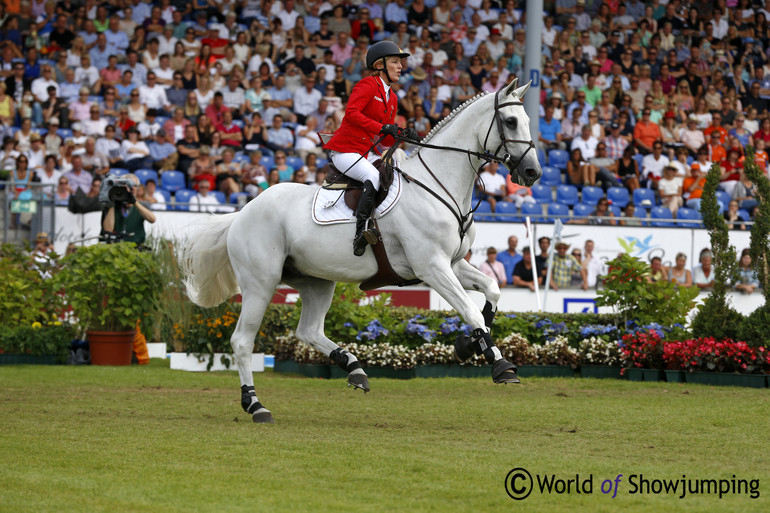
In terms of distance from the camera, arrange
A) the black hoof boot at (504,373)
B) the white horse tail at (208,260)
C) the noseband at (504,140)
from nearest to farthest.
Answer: the black hoof boot at (504,373) < the noseband at (504,140) < the white horse tail at (208,260)

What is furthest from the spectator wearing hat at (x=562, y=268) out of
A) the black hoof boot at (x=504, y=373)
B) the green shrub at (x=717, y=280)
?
the black hoof boot at (x=504, y=373)

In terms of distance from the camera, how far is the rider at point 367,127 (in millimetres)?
7984

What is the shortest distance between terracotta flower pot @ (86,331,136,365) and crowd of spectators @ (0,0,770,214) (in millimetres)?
3799

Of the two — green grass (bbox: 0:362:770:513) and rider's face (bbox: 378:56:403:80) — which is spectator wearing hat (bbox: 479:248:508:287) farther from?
rider's face (bbox: 378:56:403:80)

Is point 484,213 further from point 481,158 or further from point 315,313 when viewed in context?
point 481,158

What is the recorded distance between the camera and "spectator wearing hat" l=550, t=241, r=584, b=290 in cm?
1595

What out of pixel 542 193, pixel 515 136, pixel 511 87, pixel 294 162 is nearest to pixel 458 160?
pixel 515 136

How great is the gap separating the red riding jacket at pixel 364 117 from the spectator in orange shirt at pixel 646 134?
576 inches

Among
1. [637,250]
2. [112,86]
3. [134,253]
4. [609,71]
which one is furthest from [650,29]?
[134,253]

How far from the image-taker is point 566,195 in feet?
64.3

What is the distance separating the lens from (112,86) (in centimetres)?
1884

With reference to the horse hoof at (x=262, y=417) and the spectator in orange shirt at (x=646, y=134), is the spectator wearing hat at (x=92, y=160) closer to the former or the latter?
the horse hoof at (x=262, y=417)

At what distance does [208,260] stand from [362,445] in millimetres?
3395

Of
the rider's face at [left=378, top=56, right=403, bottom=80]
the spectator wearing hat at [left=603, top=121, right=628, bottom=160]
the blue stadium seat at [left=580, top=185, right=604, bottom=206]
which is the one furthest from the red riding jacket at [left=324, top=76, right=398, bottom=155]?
the spectator wearing hat at [left=603, top=121, right=628, bottom=160]
